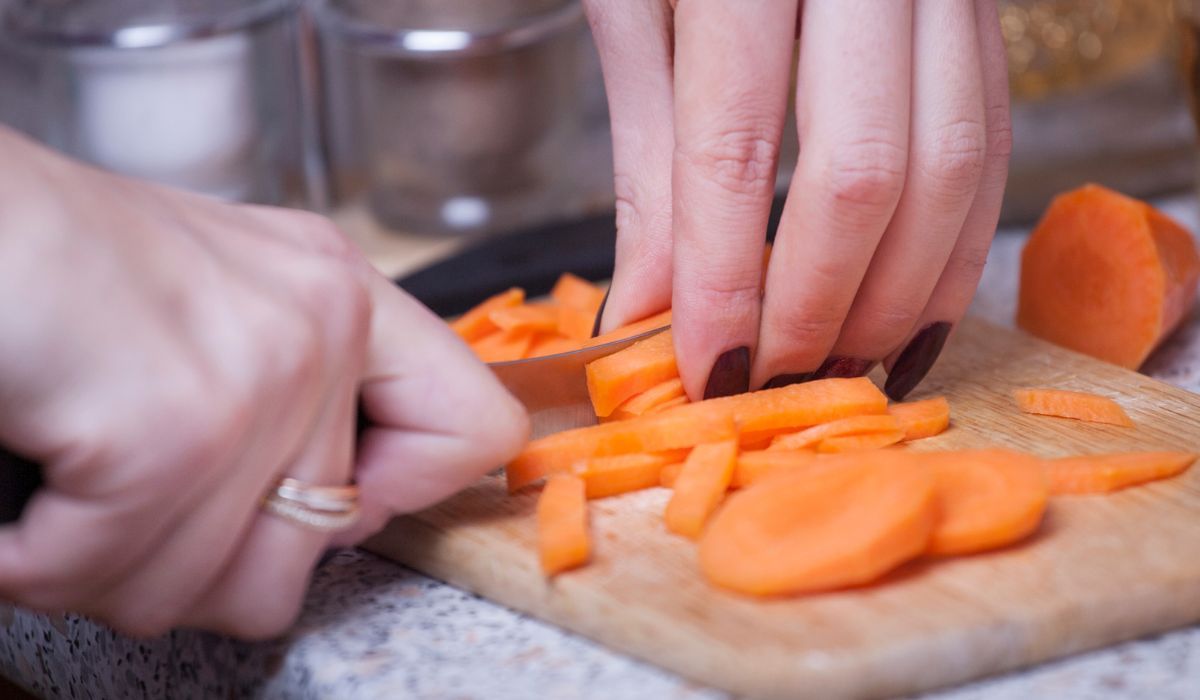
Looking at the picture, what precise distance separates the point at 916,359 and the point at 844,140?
0.30 m

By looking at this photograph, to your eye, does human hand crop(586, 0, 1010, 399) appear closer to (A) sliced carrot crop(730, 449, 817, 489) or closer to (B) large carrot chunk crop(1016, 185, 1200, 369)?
(A) sliced carrot crop(730, 449, 817, 489)

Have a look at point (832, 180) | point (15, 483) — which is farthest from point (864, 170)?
point (15, 483)

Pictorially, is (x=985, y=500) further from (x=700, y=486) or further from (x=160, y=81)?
(x=160, y=81)

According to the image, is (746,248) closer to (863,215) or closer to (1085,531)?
(863,215)

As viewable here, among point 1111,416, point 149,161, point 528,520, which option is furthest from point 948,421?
point 149,161

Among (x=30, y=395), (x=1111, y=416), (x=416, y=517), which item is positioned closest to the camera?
(x=30, y=395)

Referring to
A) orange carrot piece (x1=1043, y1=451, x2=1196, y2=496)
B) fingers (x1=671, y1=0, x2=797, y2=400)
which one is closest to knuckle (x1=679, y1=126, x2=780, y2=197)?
fingers (x1=671, y1=0, x2=797, y2=400)

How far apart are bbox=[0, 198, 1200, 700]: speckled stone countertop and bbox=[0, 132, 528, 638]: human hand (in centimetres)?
6

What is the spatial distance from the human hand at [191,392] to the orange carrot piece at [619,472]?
14 cm

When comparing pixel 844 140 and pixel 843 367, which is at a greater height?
pixel 844 140

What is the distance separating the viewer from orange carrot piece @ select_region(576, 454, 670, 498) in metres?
1.17

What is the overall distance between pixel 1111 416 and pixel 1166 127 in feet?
4.79

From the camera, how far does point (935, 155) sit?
3.86ft

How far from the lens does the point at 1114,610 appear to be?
99 cm
